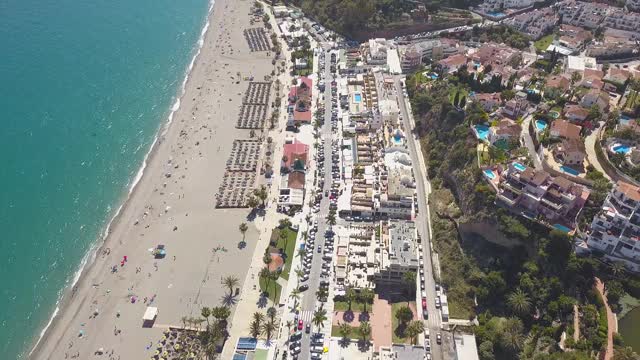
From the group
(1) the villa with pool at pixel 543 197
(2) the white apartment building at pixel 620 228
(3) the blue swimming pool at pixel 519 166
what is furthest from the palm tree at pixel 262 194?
(2) the white apartment building at pixel 620 228

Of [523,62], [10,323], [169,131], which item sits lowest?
[10,323]

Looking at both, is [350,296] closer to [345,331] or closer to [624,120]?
[345,331]

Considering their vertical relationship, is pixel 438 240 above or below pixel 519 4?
below

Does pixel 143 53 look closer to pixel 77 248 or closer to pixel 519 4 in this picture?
pixel 77 248

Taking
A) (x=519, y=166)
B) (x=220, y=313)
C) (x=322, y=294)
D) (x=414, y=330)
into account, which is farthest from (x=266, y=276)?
(x=519, y=166)

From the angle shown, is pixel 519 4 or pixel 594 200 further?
pixel 519 4

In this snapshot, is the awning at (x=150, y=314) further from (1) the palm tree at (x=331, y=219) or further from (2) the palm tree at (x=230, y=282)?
(1) the palm tree at (x=331, y=219)

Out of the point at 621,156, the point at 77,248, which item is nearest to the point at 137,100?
the point at 77,248
